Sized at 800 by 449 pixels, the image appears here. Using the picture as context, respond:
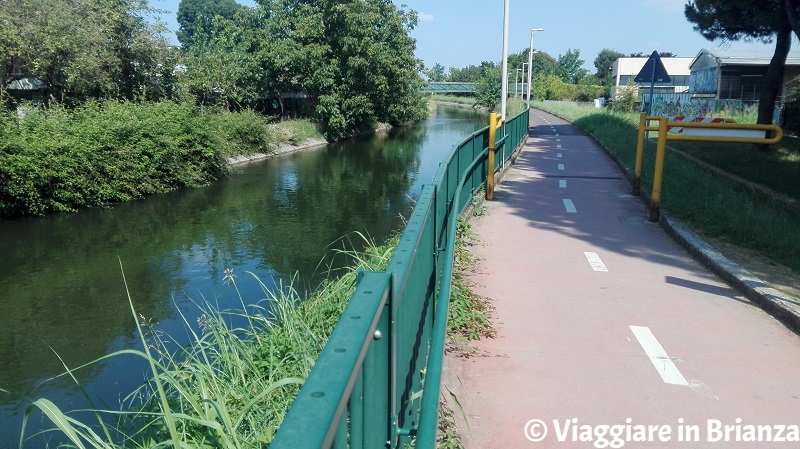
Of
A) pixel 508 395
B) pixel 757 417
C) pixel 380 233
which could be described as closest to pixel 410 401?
pixel 508 395

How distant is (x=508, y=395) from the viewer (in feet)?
14.6

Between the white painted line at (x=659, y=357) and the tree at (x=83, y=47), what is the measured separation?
22891mm

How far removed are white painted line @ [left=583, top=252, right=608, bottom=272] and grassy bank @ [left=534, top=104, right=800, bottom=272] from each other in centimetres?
182

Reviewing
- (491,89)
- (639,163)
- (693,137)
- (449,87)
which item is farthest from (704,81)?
(449,87)

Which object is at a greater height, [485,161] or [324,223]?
[485,161]

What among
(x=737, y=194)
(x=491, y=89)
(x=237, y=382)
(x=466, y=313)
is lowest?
(x=237, y=382)

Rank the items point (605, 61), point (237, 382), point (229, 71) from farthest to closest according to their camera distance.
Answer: point (605, 61), point (229, 71), point (237, 382)

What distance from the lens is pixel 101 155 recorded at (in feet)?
59.1

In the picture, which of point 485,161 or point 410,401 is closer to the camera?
point 410,401

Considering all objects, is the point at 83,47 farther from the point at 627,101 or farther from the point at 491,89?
the point at 491,89

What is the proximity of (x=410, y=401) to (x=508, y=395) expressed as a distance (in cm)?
114

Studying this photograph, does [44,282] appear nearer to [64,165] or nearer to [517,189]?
[64,165]

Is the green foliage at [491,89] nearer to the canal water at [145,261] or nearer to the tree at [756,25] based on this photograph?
the tree at [756,25]

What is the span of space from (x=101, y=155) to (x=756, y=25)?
61.1ft
